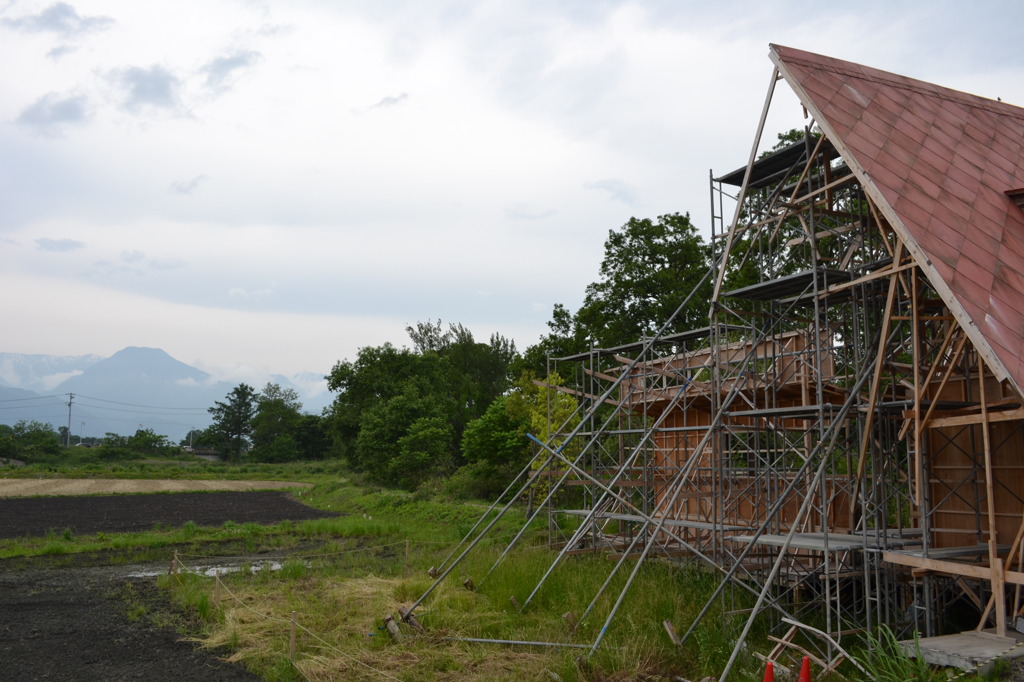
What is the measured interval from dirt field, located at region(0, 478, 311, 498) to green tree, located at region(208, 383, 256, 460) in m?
32.7

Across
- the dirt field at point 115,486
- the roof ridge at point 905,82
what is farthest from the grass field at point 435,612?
the dirt field at point 115,486

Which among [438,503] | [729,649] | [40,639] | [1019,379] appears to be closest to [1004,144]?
[1019,379]

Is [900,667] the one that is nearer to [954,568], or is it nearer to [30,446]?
[954,568]

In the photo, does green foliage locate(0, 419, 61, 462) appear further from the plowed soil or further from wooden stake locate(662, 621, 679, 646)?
wooden stake locate(662, 621, 679, 646)

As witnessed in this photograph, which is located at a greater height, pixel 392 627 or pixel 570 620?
pixel 570 620

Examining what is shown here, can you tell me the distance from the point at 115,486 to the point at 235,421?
139 feet

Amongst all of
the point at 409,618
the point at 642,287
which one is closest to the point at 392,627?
the point at 409,618

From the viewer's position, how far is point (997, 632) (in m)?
10.2

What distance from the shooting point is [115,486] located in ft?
160

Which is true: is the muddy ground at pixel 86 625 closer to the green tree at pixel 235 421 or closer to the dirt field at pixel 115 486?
the dirt field at pixel 115 486

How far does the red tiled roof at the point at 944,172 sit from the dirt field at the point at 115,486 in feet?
142

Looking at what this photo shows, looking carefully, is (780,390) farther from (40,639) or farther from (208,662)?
(40,639)

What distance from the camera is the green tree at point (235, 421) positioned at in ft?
294

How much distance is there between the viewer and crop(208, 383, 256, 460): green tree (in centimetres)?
8962
